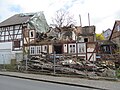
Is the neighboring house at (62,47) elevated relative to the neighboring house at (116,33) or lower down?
lower down

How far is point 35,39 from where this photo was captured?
1512 inches

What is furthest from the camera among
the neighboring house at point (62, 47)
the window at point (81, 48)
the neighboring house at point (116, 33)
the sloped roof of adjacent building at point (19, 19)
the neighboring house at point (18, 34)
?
the neighboring house at point (116, 33)

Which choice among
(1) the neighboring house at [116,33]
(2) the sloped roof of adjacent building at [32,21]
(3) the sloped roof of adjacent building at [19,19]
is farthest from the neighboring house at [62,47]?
(1) the neighboring house at [116,33]

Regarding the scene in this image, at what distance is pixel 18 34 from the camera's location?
3819 centimetres

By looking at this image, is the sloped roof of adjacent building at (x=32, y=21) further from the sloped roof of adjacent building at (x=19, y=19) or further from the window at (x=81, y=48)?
the window at (x=81, y=48)

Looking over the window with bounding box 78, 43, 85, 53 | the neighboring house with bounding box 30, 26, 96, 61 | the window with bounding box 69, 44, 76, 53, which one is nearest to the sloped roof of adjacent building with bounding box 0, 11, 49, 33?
the neighboring house with bounding box 30, 26, 96, 61

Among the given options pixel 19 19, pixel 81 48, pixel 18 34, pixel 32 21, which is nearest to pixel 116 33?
pixel 81 48

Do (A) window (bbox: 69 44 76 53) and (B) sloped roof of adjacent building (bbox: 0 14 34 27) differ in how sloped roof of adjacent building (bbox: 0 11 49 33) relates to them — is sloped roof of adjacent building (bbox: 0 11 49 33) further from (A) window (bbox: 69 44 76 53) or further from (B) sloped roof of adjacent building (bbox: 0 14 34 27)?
(A) window (bbox: 69 44 76 53)

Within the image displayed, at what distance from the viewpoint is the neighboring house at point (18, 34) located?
1483 inches

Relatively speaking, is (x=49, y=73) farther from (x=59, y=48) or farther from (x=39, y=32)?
(x=39, y=32)

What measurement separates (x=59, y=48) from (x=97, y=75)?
Answer: 1567 cm

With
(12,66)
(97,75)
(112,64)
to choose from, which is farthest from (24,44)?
(97,75)

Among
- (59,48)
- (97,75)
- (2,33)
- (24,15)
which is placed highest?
(24,15)

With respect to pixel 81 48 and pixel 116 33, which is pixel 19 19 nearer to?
pixel 81 48
